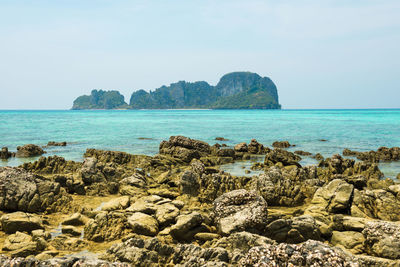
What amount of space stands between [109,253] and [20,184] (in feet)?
22.2

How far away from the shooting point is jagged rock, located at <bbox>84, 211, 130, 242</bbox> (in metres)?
9.32

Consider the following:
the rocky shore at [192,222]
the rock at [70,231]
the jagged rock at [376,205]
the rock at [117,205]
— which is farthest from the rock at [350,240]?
the rock at [70,231]

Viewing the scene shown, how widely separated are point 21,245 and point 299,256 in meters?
7.59

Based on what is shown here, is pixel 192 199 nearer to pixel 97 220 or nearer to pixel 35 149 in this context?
pixel 97 220

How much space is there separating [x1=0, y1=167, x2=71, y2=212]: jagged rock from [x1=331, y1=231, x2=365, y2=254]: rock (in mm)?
10499

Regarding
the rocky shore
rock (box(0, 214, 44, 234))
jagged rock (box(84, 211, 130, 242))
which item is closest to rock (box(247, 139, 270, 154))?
the rocky shore

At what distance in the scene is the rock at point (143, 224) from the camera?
31.4 ft

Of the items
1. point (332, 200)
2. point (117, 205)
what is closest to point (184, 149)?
point (117, 205)

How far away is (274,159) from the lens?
76.1 feet

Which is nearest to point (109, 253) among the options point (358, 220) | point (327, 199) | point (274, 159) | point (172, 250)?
point (172, 250)

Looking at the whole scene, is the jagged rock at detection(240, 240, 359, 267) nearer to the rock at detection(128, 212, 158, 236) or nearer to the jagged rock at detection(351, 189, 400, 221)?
the rock at detection(128, 212, 158, 236)

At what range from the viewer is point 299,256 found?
18.9 feet

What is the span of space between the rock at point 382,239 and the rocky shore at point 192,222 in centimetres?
3

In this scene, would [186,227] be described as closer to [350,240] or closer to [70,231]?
[70,231]
